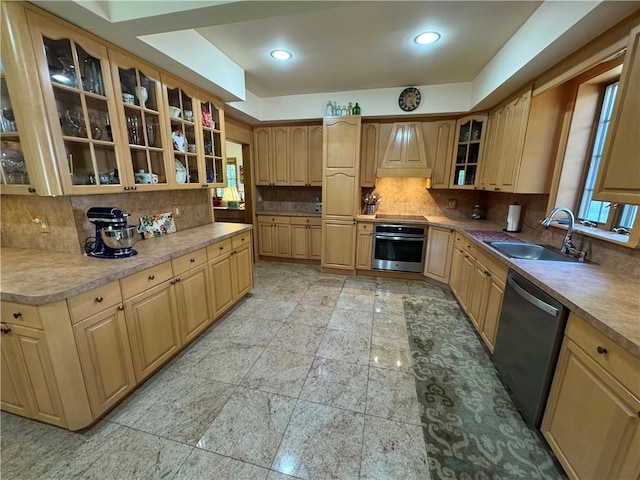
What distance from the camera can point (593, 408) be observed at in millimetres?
1121

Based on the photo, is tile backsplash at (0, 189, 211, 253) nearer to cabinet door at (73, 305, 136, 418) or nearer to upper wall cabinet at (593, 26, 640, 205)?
cabinet door at (73, 305, 136, 418)

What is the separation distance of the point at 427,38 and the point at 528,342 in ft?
8.21

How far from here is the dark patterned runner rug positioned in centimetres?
134

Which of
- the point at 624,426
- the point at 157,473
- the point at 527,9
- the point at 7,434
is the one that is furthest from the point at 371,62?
the point at 7,434

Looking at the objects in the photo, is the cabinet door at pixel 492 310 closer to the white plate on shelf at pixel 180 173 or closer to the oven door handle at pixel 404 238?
the oven door handle at pixel 404 238

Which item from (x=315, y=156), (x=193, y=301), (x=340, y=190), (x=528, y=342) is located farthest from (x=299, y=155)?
(x=528, y=342)

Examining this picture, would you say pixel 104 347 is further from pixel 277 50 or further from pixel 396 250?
pixel 396 250

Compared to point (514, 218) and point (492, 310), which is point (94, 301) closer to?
point (492, 310)

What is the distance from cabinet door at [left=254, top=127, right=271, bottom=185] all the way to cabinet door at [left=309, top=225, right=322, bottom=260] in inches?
45.3

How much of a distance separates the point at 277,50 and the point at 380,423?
3.22m

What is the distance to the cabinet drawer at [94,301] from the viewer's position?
1348 millimetres

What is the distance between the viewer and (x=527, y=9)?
5.98 ft

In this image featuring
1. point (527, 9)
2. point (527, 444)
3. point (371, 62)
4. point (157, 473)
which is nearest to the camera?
point (157, 473)

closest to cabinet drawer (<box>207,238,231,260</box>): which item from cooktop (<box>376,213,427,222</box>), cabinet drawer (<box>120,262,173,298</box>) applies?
cabinet drawer (<box>120,262,173,298</box>)
